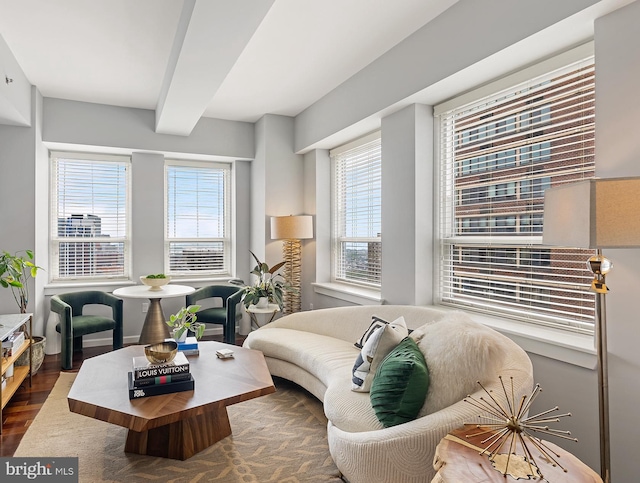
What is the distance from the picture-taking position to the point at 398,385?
196 centimetres

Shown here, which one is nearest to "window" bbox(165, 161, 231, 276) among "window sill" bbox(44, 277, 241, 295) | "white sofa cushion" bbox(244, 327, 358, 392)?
"window sill" bbox(44, 277, 241, 295)

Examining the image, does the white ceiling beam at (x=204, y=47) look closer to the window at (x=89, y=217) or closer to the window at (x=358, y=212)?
the window at (x=89, y=217)

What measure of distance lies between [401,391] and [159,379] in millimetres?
1313

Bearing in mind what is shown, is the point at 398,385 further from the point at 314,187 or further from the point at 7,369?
the point at 314,187

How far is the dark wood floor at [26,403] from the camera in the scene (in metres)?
2.65

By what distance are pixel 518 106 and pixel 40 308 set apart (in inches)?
193

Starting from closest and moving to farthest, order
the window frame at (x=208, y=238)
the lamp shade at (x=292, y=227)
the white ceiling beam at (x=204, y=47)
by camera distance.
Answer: the white ceiling beam at (x=204, y=47) → the lamp shade at (x=292, y=227) → the window frame at (x=208, y=238)

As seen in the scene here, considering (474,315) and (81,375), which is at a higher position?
(474,315)

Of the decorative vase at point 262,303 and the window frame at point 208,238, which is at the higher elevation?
the window frame at point 208,238

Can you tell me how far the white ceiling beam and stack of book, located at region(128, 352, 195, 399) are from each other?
2013mm

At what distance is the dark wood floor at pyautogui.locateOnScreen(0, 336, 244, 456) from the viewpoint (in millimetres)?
2646

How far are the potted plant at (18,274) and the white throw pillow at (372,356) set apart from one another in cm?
291

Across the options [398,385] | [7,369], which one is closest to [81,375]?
[7,369]

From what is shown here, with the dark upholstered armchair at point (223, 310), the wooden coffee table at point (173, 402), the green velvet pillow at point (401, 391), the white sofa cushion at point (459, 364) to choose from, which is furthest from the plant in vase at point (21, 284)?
the white sofa cushion at point (459, 364)
